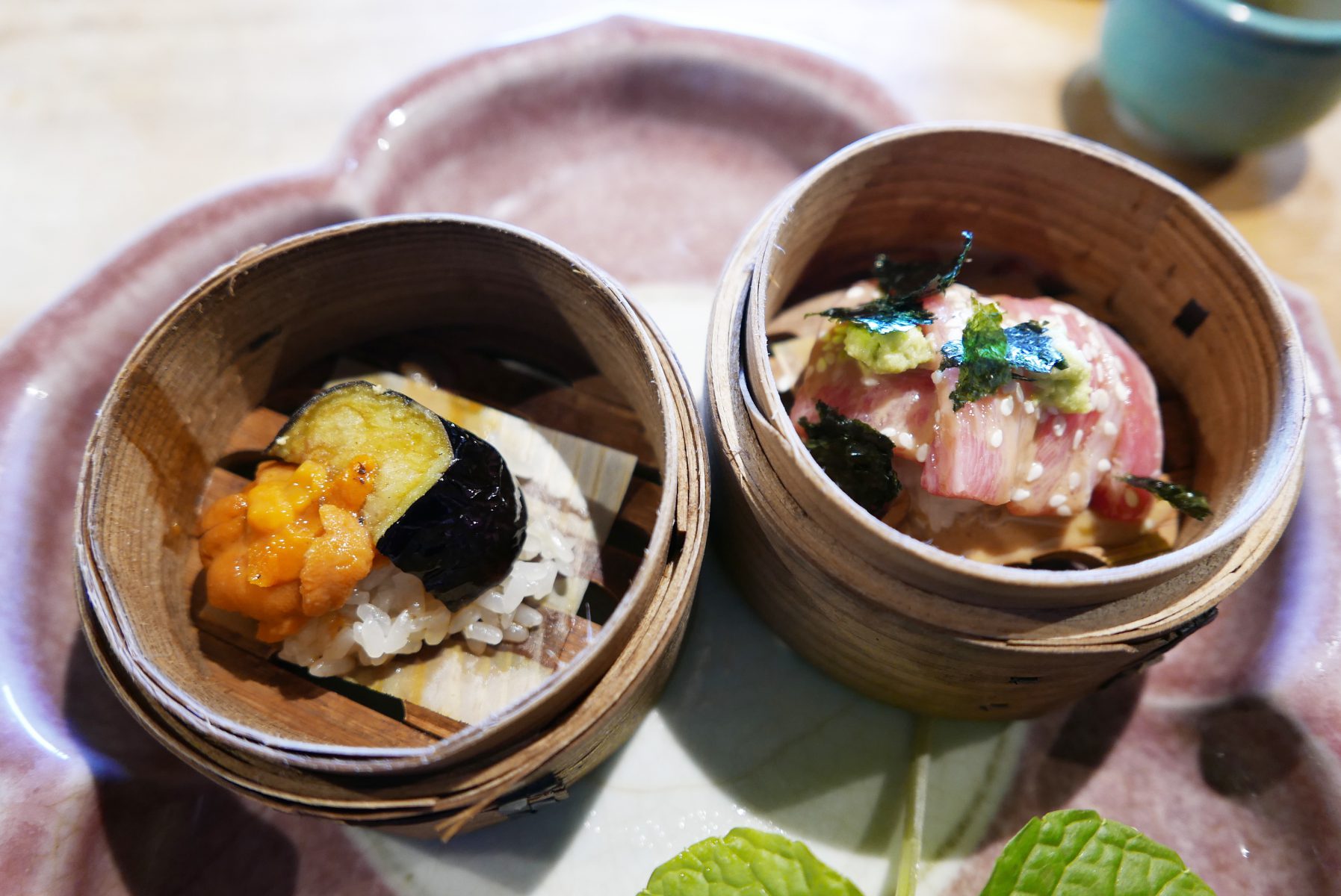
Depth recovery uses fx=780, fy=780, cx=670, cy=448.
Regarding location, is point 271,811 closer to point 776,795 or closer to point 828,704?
point 776,795

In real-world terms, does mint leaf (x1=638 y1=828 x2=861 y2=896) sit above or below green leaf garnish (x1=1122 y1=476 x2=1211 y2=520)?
below

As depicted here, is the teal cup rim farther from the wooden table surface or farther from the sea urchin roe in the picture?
the sea urchin roe

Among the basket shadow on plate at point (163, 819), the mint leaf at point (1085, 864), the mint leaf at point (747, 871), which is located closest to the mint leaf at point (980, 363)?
the mint leaf at point (1085, 864)

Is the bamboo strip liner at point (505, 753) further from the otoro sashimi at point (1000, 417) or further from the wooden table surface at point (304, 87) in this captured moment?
the wooden table surface at point (304, 87)

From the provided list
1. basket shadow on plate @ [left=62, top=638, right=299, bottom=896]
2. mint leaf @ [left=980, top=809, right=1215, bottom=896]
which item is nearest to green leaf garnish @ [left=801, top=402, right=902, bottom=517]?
mint leaf @ [left=980, top=809, right=1215, bottom=896]

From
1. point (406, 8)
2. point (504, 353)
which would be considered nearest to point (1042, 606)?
point (504, 353)
